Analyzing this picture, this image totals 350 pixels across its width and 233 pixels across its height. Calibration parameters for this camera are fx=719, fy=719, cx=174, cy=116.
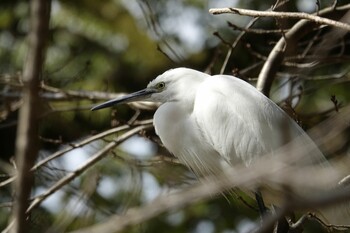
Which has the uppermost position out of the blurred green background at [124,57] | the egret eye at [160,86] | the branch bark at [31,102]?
the branch bark at [31,102]

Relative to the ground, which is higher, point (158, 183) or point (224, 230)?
point (158, 183)

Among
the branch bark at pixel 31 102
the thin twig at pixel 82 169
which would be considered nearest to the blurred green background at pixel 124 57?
the thin twig at pixel 82 169

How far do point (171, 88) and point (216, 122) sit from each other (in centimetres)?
33

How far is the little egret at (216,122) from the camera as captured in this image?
2.68 m

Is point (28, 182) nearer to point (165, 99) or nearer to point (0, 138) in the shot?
point (165, 99)

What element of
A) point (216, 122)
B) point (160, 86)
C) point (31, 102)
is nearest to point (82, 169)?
point (160, 86)

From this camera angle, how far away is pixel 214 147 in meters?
2.76

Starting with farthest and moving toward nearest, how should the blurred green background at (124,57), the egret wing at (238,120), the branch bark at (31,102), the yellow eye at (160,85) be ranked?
the blurred green background at (124,57)
the yellow eye at (160,85)
the egret wing at (238,120)
the branch bark at (31,102)

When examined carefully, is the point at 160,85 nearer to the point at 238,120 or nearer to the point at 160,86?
the point at 160,86

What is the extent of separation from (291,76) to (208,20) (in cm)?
206

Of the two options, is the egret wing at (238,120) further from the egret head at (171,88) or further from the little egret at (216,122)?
the egret head at (171,88)

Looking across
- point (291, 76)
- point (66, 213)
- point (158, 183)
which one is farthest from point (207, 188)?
point (158, 183)

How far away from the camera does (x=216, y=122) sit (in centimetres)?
270

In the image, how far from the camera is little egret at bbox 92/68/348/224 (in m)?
2.68
